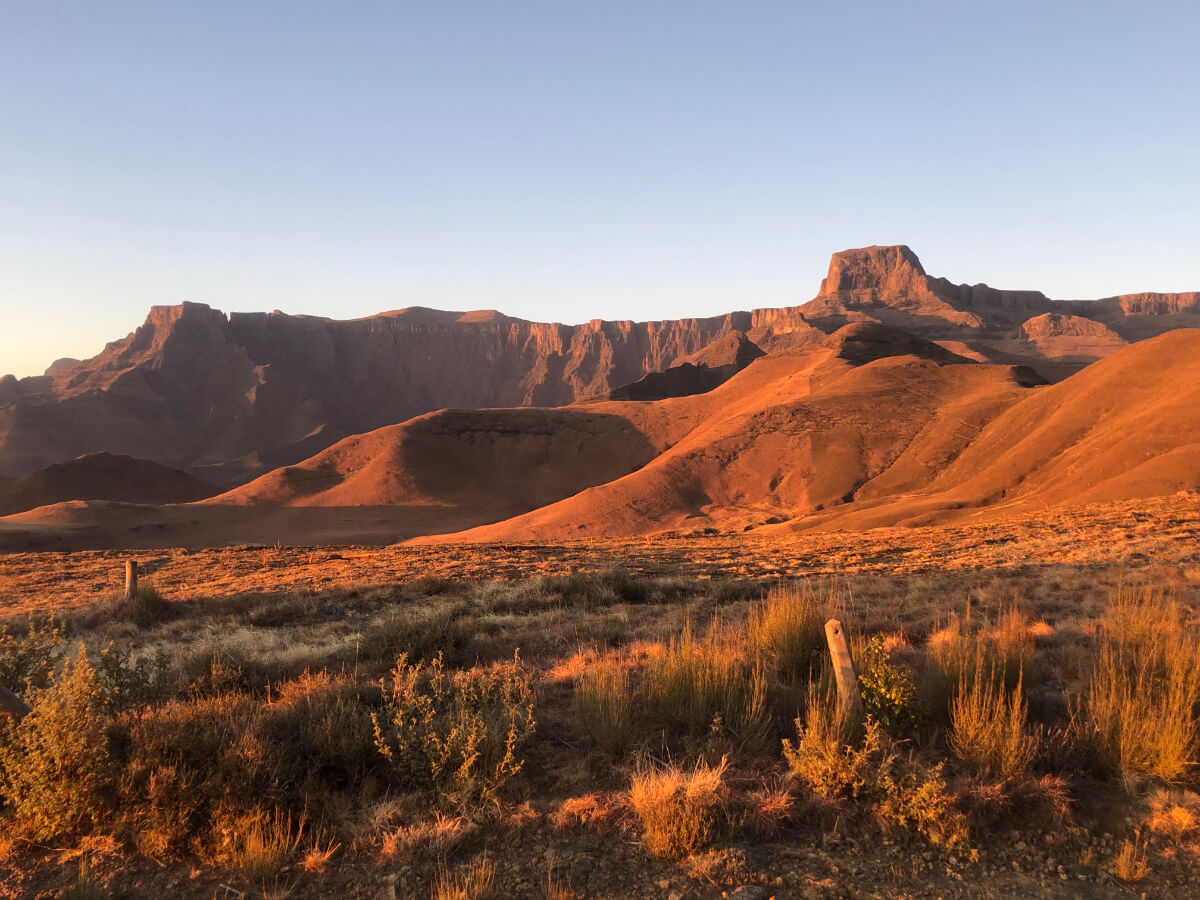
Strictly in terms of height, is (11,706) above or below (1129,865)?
above

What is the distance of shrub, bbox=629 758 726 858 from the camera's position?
394 cm

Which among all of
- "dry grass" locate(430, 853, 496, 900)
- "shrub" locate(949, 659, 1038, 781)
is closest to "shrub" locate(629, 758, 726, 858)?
"dry grass" locate(430, 853, 496, 900)

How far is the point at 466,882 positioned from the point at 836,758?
2455 mm

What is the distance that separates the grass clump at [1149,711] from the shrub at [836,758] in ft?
5.25

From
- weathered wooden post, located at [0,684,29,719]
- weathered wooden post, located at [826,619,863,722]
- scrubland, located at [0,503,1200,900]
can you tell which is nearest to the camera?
scrubland, located at [0,503,1200,900]

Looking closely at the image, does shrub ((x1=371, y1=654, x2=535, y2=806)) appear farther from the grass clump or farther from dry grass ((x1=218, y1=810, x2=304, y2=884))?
the grass clump

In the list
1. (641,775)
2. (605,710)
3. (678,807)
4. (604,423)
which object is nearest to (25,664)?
(605,710)

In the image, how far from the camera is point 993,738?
450 centimetres

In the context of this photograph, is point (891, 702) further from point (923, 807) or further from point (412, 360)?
point (412, 360)

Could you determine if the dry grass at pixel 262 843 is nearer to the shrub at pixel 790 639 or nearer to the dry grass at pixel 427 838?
the dry grass at pixel 427 838

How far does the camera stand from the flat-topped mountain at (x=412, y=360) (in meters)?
106

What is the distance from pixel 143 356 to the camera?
130m

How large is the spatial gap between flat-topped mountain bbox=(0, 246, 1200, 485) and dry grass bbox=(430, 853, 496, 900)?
90.6m

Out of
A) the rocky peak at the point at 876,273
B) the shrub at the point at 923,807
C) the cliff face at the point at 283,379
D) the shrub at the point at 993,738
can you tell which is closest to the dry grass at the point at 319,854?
the shrub at the point at 923,807
